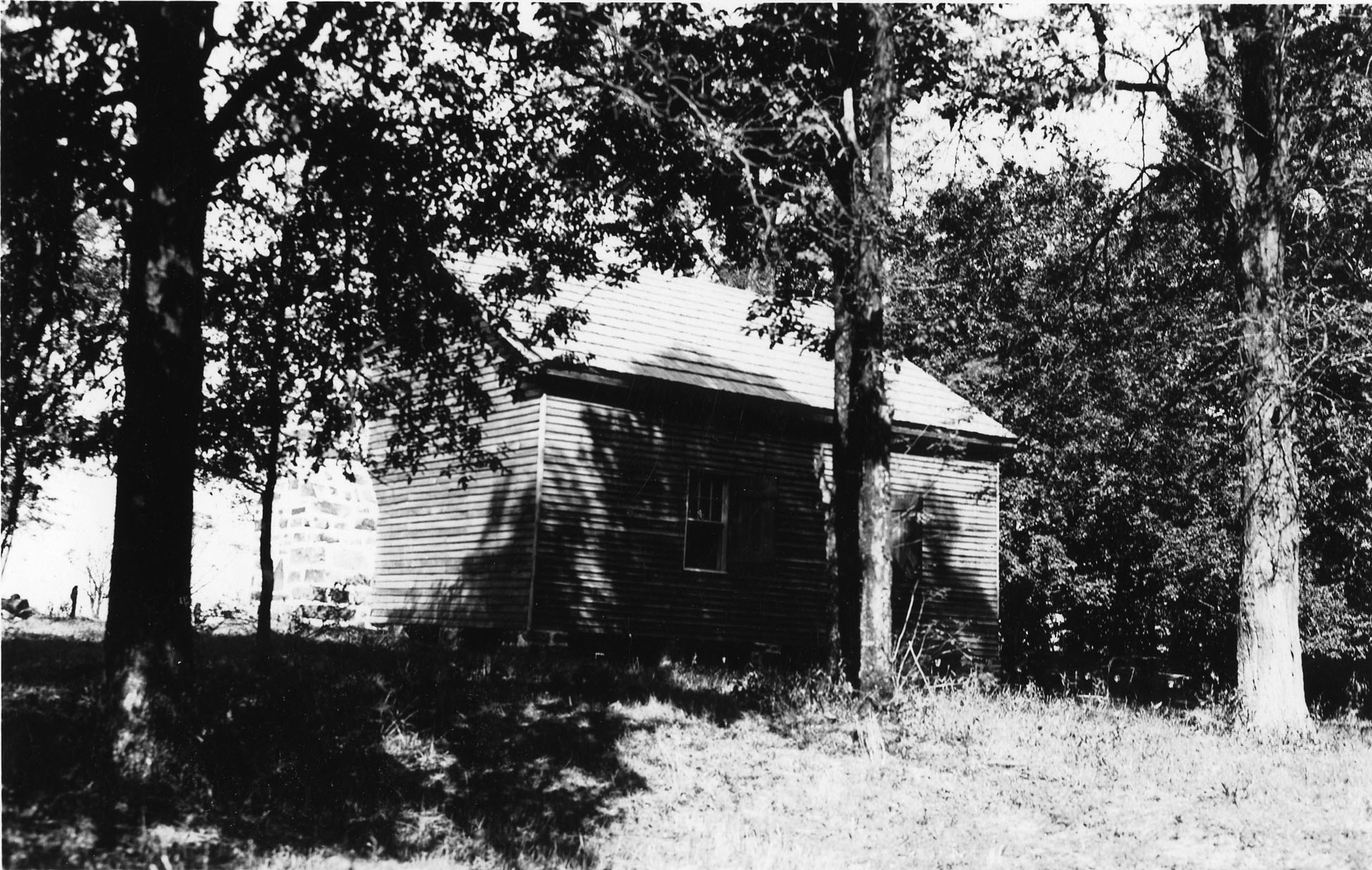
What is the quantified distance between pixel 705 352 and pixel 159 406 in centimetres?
1222

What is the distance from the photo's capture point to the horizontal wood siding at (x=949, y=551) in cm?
2286

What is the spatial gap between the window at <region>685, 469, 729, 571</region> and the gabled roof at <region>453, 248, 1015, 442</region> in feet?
5.39

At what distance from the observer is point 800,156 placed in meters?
14.8

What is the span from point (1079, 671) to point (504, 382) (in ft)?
60.4

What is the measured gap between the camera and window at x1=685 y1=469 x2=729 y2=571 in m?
20.0

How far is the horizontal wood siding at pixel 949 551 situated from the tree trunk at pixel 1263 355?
724 centimetres

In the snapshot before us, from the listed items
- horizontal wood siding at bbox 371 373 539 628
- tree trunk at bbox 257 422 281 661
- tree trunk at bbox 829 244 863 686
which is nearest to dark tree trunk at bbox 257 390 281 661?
tree trunk at bbox 257 422 281 661

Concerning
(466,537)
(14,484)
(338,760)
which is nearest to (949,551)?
(466,537)

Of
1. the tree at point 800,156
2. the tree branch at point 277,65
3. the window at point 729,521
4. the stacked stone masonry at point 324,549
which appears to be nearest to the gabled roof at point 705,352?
the window at point 729,521

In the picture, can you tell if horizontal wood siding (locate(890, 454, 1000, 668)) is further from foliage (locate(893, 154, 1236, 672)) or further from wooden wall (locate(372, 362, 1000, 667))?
foliage (locate(893, 154, 1236, 672))

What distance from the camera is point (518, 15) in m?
11.4

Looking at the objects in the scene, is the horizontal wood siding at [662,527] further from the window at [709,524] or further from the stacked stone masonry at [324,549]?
the stacked stone masonry at [324,549]

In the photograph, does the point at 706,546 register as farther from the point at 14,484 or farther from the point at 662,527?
the point at 14,484

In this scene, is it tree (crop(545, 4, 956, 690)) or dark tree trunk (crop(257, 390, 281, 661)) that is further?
dark tree trunk (crop(257, 390, 281, 661))
